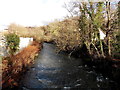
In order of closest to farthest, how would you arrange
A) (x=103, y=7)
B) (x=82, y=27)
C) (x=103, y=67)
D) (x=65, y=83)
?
(x=65, y=83) < (x=103, y=67) < (x=103, y=7) < (x=82, y=27)

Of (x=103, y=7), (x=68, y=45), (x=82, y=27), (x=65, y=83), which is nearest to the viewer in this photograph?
(x=65, y=83)

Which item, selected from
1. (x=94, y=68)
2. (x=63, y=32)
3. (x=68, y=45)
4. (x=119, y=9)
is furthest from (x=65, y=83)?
(x=63, y=32)

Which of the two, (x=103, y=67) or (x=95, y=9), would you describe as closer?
(x=103, y=67)

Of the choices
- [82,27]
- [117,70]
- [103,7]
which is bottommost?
[117,70]

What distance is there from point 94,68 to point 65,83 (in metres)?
4.21

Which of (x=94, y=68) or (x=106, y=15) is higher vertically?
(x=106, y=15)

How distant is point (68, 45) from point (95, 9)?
7.71 m

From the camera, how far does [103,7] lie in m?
10.8

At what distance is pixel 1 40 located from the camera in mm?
11227

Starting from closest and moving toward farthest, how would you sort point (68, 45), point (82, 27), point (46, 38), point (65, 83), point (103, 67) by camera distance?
→ point (65, 83) < point (103, 67) < point (82, 27) < point (68, 45) < point (46, 38)

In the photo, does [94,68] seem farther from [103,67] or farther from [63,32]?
[63,32]

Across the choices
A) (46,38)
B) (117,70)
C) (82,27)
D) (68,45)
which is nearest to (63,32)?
(68,45)

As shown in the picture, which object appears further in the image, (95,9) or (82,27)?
(82,27)

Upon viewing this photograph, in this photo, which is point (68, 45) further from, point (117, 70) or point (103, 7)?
point (117, 70)
